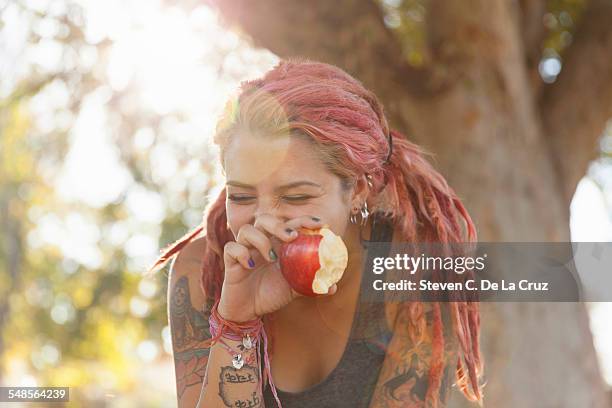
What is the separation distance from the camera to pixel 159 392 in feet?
69.5

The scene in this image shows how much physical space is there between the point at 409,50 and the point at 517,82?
2.47 feet

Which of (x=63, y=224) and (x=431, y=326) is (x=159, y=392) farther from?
(x=431, y=326)

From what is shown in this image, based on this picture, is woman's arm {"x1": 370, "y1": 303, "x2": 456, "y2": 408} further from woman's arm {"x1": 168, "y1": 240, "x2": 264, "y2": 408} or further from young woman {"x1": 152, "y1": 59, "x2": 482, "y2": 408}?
woman's arm {"x1": 168, "y1": 240, "x2": 264, "y2": 408}

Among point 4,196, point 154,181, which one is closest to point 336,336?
point 154,181

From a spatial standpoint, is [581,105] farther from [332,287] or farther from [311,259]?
[311,259]

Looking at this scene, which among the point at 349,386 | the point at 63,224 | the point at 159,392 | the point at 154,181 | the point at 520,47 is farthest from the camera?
the point at 159,392

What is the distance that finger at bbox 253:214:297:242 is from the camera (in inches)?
89.4

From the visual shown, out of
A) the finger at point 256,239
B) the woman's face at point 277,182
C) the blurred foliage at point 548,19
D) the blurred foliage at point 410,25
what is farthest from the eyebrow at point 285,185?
the blurred foliage at point 548,19

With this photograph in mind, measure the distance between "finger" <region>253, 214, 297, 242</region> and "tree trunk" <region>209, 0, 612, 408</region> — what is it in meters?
2.53

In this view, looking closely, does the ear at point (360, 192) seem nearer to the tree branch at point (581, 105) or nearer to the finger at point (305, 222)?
the finger at point (305, 222)

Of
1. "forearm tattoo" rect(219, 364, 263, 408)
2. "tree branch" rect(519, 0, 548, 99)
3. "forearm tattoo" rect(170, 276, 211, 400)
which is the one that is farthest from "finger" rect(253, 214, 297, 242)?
"tree branch" rect(519, 0, 548, 99)

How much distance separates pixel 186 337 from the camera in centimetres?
276

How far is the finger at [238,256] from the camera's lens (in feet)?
7.48

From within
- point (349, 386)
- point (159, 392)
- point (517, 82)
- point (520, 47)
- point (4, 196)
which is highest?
point (4, 196)
